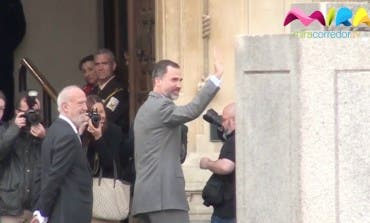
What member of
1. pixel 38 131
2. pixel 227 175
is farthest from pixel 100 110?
pixel 227 175

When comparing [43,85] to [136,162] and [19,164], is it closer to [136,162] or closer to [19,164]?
[19,164]

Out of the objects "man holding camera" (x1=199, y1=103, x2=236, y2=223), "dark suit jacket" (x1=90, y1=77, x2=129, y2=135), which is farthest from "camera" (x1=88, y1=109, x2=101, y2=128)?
"dark suit jacket" (x1=90, y1=77, x2=129, y2=135)

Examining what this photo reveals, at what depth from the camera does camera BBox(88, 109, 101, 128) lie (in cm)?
1038

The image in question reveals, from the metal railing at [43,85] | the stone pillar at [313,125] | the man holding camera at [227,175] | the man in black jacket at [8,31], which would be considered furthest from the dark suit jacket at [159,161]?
the man in black jacket at [8,31]

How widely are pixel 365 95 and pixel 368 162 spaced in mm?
373

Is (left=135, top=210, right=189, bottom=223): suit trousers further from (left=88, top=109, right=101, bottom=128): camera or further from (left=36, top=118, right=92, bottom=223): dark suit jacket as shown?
(left=88, top=109, right=101, bottom=128): camera

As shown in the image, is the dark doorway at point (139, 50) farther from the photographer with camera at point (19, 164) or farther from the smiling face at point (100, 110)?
the photographer with camera at point (19, 164)

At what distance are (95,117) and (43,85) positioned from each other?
2893mm

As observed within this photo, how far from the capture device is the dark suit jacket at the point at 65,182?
29.9 feet

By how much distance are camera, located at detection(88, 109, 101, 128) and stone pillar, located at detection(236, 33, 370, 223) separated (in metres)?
3.32

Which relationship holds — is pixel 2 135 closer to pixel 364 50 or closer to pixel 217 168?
pixel 217 168

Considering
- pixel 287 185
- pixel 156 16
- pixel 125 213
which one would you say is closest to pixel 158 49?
pixel 156 16

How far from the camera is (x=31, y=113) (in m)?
10.4

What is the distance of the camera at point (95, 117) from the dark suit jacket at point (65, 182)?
1.09m
